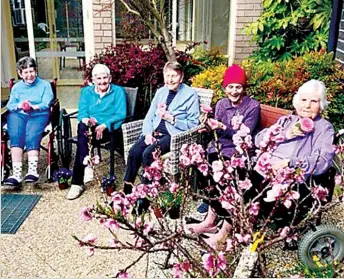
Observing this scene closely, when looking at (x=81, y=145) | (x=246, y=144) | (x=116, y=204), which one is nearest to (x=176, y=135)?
(x=81, y=145)

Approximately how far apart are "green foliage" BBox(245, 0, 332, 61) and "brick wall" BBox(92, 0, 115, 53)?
189 centimetres

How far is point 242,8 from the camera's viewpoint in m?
5.70

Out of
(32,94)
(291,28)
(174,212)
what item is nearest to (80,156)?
(32,94)

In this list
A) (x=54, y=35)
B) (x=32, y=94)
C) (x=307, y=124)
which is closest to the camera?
(x=307, y=124)

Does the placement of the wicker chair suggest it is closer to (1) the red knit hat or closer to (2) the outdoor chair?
(2) the outdoor chair

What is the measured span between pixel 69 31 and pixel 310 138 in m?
5.65

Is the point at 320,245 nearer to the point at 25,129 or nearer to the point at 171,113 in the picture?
the point at 171,113

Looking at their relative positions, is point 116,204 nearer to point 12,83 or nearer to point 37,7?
point 12,83

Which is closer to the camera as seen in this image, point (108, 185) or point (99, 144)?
point (108, 185)

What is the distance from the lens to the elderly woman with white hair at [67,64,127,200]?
3516 mm

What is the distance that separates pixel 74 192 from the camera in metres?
3.43

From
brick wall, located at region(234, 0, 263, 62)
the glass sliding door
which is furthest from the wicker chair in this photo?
the glass sliding door

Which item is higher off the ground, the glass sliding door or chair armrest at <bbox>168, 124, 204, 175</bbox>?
the glass sliding door

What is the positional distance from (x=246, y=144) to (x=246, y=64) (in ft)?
7.15
